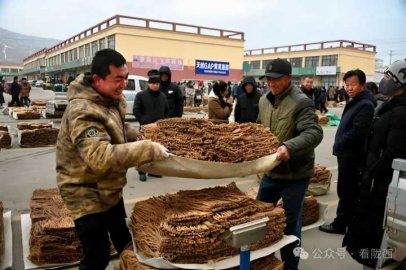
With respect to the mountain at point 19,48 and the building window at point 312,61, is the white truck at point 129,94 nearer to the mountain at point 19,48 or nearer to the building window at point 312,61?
the building window at point 312,61

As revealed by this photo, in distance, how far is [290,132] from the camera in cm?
265

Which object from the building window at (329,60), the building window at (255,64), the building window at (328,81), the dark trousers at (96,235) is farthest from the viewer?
the building window at (255,64)

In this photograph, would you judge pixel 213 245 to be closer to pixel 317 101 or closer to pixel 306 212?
pixel 306 212

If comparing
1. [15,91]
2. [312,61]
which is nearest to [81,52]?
[15,91]

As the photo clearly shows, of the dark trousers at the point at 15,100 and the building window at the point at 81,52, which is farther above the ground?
the building window at the point at 81,52

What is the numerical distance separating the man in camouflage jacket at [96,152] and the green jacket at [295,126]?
113cm

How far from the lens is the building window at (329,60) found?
45.5 m

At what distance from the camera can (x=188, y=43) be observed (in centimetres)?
3475

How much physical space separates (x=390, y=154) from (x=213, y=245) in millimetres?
1566

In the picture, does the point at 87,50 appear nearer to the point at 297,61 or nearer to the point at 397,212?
the point at 297,61

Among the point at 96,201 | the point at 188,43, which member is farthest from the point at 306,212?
the point at 188,43

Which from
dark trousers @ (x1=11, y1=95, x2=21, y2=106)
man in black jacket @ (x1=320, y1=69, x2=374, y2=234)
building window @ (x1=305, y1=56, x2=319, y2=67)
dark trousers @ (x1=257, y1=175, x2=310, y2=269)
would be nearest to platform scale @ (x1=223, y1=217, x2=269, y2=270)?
dark trousers @ (x1=257, y1=175, x2=310, y2=269)

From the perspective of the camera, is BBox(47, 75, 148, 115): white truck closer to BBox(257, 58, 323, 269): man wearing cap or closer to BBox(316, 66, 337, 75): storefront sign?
BBox(257, 58, 323, 269): man wearing cap

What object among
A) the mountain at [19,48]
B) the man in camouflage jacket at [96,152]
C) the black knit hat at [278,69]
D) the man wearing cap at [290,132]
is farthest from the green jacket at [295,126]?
the mountain at [19,48]
